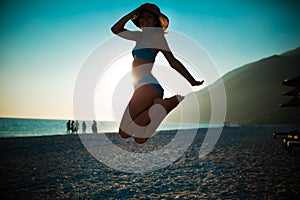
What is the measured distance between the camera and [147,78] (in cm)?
336

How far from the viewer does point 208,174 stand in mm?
8875

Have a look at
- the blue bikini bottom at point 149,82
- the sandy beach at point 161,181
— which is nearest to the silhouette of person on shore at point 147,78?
the blue bikini bottom at point 149,82

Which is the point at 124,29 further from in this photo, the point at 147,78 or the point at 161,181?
the point at 161,181

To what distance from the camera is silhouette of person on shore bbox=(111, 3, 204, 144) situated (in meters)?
3.29

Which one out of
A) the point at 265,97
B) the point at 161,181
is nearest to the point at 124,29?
the point at 161,181

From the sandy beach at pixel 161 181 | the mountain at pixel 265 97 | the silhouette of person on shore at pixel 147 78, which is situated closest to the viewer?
the silhouette of person on shore at pixel 147 78

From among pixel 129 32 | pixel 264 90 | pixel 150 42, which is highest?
pixel 264 90

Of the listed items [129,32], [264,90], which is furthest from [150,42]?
[264,90]

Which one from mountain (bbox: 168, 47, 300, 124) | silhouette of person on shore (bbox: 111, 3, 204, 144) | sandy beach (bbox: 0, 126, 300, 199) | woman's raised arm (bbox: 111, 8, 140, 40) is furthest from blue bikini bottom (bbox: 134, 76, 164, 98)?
mountain (bbox: 168, 47, 300, 124)

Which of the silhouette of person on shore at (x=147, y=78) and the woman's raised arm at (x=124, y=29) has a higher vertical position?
the woman's raised arm at (x=124, y=29)

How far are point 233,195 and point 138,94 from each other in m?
4.66

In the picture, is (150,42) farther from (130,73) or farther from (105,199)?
(105,199)

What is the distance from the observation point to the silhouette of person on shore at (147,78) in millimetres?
3285

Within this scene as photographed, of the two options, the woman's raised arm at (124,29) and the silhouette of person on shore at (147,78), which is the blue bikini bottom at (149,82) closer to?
the silhouette of person on shore at (147,78)
